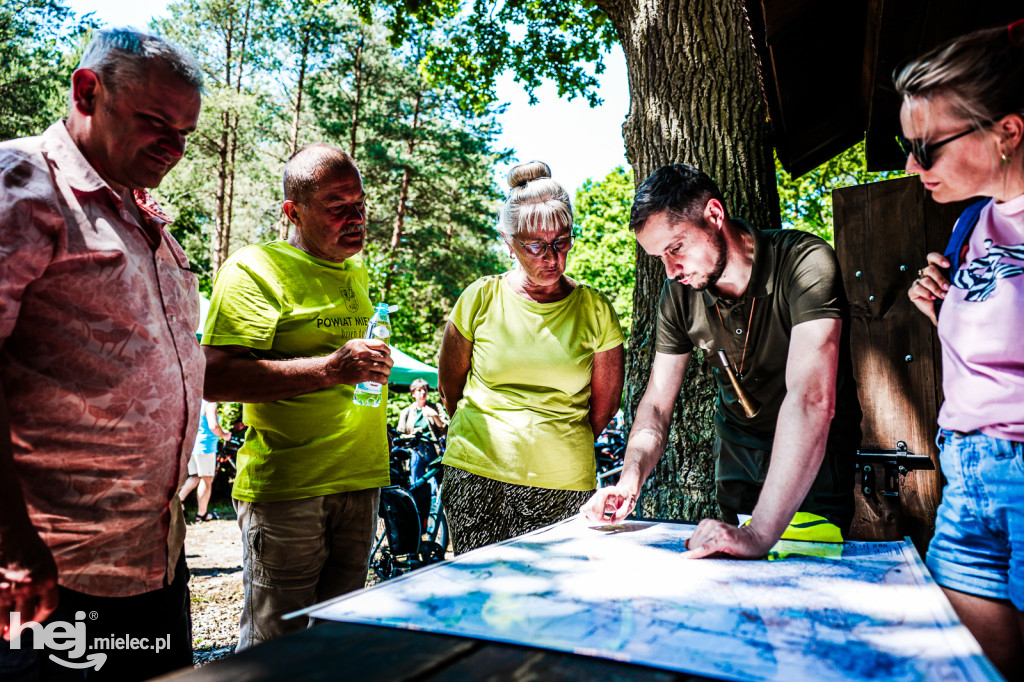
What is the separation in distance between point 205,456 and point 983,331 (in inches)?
345

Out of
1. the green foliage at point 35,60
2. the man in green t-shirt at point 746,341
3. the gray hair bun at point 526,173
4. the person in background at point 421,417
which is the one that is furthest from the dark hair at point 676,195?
the green foliage at point 35,60

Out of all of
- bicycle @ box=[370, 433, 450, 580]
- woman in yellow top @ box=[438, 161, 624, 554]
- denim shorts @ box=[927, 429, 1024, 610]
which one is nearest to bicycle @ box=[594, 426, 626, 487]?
bicycle @ box=[370, 433, 450, 580]

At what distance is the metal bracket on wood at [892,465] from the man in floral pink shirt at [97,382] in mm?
2943

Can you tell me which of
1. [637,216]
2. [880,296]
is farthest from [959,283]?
[880,296]

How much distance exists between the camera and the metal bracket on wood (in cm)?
332

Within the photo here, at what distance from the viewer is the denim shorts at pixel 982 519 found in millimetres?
1443

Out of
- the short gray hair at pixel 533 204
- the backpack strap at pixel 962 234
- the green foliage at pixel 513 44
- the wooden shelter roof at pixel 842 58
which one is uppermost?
the green foliage at pixel 513 44

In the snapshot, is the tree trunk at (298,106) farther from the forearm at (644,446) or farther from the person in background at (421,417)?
the forearm at (644,446)

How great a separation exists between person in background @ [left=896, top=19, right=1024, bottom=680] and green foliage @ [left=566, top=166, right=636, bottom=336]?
26.2 metres

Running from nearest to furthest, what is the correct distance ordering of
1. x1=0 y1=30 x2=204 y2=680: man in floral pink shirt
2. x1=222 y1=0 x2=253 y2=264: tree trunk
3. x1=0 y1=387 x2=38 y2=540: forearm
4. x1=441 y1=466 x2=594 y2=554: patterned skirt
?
1. x1=0 y1=387 x2=38 y2=540: forearm
2. x1=0 y1=30 x2=204 y2=680: man in floral pink shirt
3. x1=441 y1=466 x2=594 y2=554: patterned skirt
4. x1=222 y1=0 x2=253 y2=264: tree trunk

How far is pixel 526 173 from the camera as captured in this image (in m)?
2.79

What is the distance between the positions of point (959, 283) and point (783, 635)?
0.99 metres

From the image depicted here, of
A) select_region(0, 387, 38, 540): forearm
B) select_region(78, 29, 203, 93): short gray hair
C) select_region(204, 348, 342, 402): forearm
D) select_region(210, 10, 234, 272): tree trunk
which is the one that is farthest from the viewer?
select_region(210, 10, 234, 272): tree trunk

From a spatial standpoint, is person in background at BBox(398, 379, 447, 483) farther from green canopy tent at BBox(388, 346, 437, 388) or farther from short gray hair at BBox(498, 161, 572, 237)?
short gray hair at BBox(498, 161, 572, 237)
